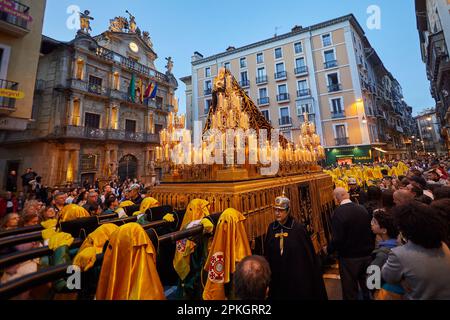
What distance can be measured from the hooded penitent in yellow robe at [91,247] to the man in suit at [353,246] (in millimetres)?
3019

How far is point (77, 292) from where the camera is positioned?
1741 mm

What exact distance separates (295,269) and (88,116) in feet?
73.9

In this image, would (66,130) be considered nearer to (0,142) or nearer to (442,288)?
(0,142)

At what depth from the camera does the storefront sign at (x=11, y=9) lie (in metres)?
9.67

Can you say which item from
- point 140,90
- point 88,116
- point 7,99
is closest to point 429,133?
point 140,90

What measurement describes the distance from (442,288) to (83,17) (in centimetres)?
2825

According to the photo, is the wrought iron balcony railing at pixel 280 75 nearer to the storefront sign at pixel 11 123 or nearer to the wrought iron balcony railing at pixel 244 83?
the wrought iron balcony railing at pixel 244 83

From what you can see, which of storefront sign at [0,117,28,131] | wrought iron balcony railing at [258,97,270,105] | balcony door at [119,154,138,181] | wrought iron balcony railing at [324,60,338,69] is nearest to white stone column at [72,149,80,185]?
balcony door at [119,154,138,181]

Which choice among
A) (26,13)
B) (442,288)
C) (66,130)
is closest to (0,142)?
(66,130)

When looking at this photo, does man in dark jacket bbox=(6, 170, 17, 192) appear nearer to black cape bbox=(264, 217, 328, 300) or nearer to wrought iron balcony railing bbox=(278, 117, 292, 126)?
black cape bbox=(264, 217, 328, 300)

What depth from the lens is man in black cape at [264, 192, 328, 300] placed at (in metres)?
2.34

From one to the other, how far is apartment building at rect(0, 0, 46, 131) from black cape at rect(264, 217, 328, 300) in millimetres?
13867

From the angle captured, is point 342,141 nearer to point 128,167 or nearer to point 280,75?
point 280,75

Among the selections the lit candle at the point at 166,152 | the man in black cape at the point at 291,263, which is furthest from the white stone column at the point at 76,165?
the man in black cape at the point at 291,263
